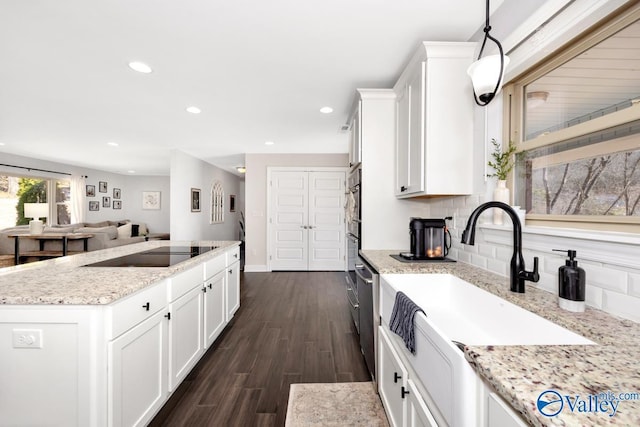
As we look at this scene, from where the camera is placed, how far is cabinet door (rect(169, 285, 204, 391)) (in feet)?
5.59

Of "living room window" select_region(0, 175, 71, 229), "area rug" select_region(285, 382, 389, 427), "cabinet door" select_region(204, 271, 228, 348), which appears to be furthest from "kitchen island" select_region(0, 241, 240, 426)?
"living room window" select_region(0, 175, 71, 229)

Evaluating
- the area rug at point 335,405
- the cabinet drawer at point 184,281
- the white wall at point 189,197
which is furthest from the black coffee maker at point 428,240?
the white wall at point 189,197

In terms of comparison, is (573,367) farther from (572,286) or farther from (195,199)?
(195,199)

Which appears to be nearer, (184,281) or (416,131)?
(184,281)

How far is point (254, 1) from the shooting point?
156cm

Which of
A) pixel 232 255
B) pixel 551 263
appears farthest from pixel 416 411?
pixel 232 255

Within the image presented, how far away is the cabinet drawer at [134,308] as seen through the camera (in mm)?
1205

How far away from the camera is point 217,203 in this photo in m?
7.59

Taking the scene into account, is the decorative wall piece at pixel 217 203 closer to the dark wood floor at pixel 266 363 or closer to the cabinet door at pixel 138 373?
the dark wood floor at pixel 266 363

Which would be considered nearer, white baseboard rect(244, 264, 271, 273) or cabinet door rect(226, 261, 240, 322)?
cabinet door rect(226, 261, 240, 322)

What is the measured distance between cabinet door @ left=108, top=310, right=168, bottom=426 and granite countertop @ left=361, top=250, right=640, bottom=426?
143 centimetres

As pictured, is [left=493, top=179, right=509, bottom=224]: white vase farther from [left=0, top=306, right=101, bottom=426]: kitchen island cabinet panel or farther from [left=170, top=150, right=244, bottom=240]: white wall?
[left=170, top=150, right=244, bottom=240]: white wall

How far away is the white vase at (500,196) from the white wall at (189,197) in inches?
213

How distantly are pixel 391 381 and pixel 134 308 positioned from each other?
1.34 metres
